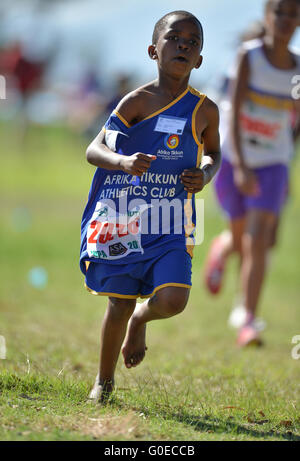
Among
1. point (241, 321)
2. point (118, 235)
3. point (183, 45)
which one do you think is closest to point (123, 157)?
point (118, 235)

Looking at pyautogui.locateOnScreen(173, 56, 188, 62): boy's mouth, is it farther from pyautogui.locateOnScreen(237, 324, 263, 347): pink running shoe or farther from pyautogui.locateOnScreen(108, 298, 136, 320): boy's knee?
pyautogui.locateOnScreen(237, 324, 263, 347): pink running shoe

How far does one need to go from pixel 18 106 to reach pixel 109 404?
85.4 feet

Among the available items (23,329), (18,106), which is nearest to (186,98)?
(23,329)

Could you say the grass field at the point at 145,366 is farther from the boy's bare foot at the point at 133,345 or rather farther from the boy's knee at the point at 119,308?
the boy's knee at the point at 119,308

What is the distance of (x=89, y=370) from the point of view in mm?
4465

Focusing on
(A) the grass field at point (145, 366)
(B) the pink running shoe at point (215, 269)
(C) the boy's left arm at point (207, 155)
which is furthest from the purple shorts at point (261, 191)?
(C) the boy's left arm at point (207, 155)

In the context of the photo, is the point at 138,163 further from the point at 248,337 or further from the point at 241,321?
the point at 241,321

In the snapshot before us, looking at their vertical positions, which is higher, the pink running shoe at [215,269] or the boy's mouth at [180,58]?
the boy's mouth at [180,58]

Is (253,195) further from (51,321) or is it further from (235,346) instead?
(51,321)

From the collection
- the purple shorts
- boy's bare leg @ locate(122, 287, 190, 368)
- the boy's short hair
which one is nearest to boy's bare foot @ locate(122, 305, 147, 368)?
boy's bare leg @ locate(122, 287, 190, 368)

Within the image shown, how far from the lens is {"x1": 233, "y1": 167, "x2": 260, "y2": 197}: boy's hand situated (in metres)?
5.76

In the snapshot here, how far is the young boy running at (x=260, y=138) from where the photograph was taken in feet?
19.1

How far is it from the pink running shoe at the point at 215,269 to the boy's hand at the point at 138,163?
3948mm
